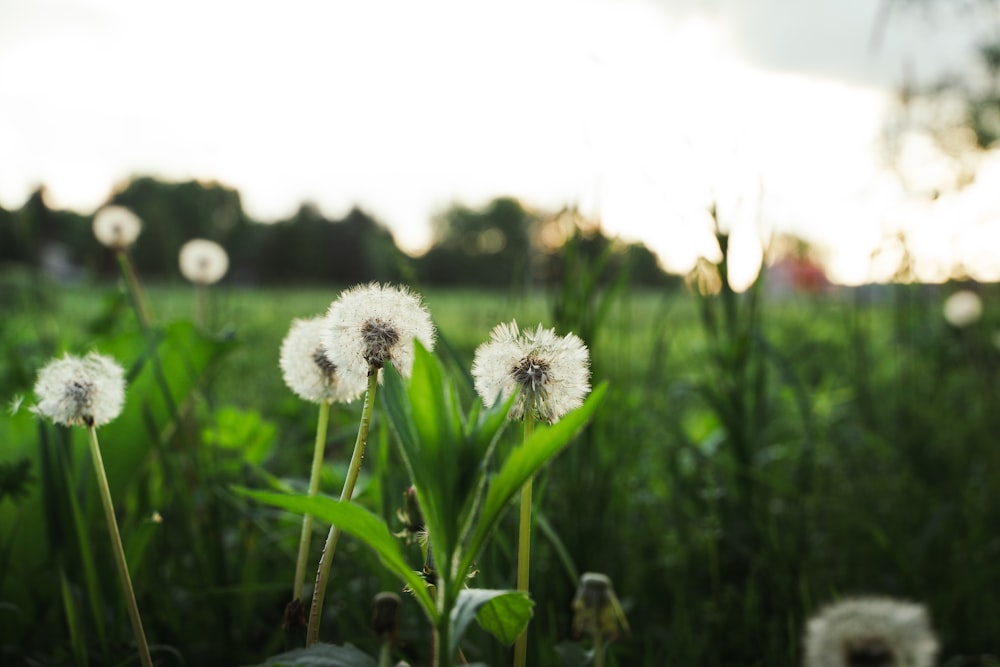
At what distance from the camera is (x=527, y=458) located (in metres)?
0.66

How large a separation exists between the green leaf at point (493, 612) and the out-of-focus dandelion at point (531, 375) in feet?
0.08

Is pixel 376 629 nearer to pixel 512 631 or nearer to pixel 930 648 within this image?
pixel 512 631

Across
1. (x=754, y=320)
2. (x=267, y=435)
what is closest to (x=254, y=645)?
(x=267, y=435)

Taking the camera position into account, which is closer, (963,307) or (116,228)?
(116,228)

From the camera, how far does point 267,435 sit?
202 centimetres

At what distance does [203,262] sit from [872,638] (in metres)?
2.26

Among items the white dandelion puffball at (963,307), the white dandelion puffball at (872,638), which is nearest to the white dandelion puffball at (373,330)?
the white dandelion puffball at (872,638)

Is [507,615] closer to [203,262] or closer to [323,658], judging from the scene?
[323,658]

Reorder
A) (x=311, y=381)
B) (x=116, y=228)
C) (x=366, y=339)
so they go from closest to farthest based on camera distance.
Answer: (x=366, y=339) < (x=311, y=381) < (x=116, y=228)

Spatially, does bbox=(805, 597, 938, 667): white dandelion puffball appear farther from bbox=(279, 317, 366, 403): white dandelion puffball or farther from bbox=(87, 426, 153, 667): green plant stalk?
bbox=(87, 426, 153, 667): green plant stalk

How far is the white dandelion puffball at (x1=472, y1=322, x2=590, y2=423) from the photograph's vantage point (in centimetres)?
79

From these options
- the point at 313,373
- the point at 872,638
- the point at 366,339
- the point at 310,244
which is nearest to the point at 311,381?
the point at 313,373

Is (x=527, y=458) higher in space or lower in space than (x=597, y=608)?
higher

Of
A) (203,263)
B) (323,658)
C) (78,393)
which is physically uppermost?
(203,263)
